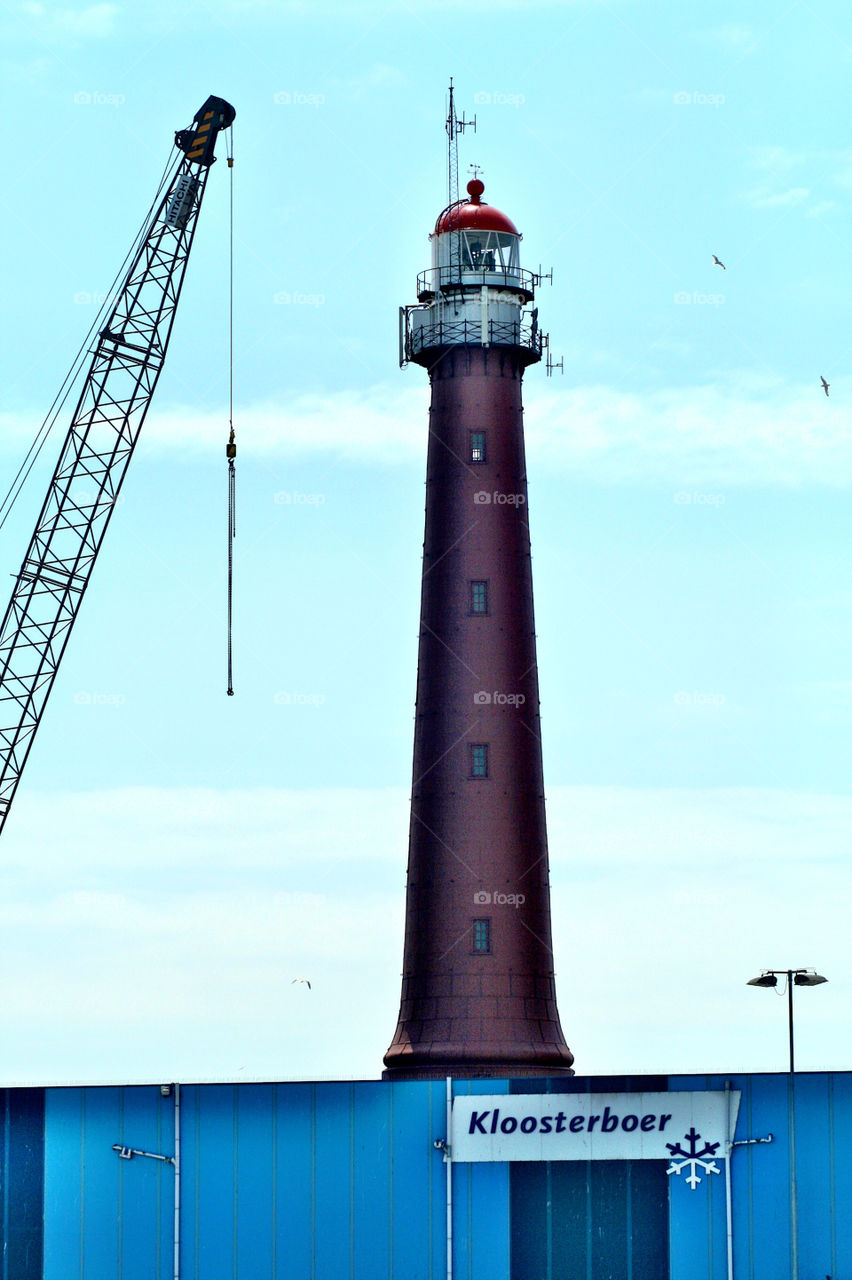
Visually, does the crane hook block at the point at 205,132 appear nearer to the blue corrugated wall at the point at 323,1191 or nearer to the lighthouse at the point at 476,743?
the lighthouse at the point at 476,743

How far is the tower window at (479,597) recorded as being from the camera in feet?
300

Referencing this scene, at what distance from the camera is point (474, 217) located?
96.0 m

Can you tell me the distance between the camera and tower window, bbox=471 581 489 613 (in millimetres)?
91562

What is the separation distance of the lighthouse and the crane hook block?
13181 mm

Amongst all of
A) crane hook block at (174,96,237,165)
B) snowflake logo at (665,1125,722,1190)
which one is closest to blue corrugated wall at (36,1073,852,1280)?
snowflake logo at (665,1125,722,1190)

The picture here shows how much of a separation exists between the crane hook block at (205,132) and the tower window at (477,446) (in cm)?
1821

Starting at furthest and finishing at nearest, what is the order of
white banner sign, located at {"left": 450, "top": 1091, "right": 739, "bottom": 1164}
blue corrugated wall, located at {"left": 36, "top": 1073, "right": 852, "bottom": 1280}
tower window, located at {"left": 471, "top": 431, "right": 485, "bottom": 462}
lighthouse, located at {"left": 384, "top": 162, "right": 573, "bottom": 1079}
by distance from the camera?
tower window, located at {"left": 471, "top": 431, "right": 485, "bottom": 462}, lighthouse, located at {"left": 384, "top": 162, "right": 573, "bottom": 1079}, white banner sign, located at {"left": 450, "top": 1091, "right": 739, "bottom": 1164}, blue corrugated wall, located at {"left": 36, "top": 1073, "right": 852, "bottom": 1280}

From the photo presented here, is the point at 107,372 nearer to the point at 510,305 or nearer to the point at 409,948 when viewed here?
the point at 510,305

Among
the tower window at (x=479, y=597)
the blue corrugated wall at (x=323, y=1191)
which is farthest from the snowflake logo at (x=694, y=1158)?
the tower window at (x=479, y=597)

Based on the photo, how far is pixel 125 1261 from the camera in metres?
74.6

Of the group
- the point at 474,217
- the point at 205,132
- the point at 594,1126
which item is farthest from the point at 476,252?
the point at 594,1126

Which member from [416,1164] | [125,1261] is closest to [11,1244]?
[125,1261]

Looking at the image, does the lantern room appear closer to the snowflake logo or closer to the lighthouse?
the lighthouse

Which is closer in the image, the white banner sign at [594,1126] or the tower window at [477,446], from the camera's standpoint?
the white banner sign at [594,1126]
